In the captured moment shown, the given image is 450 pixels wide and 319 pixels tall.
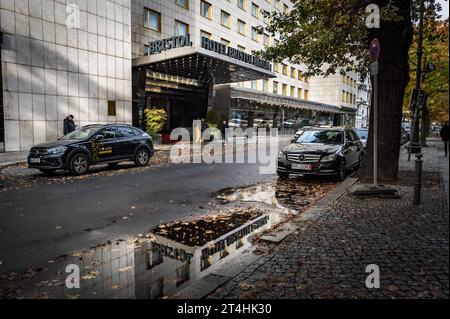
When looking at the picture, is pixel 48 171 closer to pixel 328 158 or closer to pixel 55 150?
pixel 55 150

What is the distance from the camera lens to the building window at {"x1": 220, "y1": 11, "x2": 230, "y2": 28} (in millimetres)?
35500

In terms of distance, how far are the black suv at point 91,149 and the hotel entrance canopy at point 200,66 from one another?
905 cm

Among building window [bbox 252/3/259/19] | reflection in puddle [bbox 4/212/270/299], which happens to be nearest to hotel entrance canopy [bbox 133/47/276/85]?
building window [bbox 252/3/259/19]

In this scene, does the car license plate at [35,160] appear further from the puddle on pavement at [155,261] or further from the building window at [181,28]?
the building window at [181,28]

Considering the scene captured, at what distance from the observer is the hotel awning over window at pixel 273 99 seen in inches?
1329

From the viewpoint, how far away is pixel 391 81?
9.43 m

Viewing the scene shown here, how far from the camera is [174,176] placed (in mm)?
11672

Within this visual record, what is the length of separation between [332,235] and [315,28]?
718 cm

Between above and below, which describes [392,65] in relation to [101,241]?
above

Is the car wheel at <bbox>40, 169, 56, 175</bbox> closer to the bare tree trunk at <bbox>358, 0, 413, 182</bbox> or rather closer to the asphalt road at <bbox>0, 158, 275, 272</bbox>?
the asphalt road at <bbox>0, 158, 275, 272</bbox>

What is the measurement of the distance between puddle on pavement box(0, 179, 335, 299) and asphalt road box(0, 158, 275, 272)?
0.37 metres

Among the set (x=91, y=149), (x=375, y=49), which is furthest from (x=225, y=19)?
(x=375, y=49)
